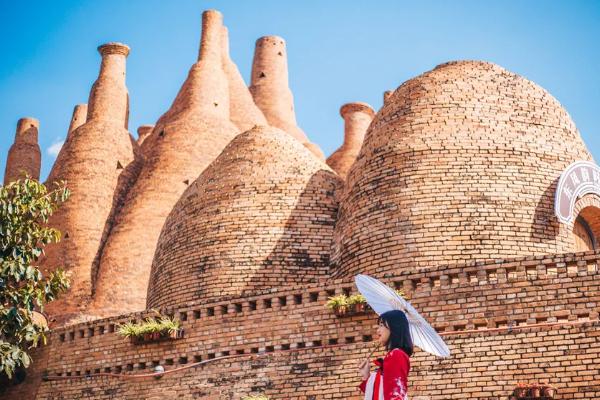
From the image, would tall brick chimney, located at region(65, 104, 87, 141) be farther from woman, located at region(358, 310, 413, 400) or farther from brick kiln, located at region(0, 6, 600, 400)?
woman, located at region(358, 310, 413, 400)

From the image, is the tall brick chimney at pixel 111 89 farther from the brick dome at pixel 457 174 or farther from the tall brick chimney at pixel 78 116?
the brick dome at pixel 457 174

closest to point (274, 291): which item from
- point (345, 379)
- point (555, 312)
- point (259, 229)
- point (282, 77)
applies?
point (345, 379)

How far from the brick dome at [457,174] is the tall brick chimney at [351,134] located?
12380mm

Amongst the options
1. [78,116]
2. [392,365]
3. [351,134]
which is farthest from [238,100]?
[392,365]

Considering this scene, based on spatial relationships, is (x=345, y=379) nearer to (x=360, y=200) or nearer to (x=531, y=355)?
(x=531, y=355)

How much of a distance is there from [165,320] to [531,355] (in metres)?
5.86

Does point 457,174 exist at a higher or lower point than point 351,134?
lower

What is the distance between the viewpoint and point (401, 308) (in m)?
6.89

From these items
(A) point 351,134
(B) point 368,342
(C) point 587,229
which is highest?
(A) point 351,134

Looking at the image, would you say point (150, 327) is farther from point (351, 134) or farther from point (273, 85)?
point (273, 85)

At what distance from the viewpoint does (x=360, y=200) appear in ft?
51.2

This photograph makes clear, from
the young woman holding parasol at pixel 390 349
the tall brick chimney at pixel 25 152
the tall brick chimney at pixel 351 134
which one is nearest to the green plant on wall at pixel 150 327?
the young woman holding parasol at pixel 390 349

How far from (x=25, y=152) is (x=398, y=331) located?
28.1 meters

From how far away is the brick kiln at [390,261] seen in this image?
1190 centimetres
